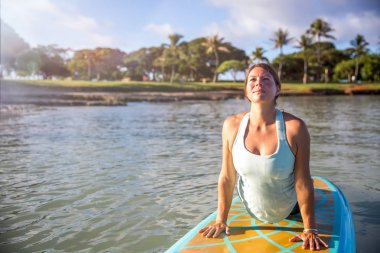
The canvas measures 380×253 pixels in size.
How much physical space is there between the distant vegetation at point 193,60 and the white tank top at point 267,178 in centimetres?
6902

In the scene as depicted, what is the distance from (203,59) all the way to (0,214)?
83697 mm

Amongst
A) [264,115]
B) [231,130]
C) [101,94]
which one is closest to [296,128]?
[264,115]

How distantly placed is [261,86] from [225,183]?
92 cm

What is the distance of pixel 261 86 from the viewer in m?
3.10

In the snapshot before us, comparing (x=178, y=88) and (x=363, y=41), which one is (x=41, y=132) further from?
(x=363, y=41)

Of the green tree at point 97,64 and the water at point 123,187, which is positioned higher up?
the green tree at point 97,64

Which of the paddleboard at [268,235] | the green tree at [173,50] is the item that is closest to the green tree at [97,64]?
the green tree at [173,50]

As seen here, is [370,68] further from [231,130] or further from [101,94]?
[231,130]

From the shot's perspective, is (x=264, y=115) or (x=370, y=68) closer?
(x=264, y=115)

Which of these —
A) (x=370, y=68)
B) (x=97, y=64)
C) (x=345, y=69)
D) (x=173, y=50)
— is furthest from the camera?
(x=97, y=64)

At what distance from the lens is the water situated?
4652 mm

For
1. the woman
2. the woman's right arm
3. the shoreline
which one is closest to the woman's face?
the woman

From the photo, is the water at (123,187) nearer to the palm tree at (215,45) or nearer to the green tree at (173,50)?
the green tree at (173,50)

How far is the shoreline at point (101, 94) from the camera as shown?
113 ft
